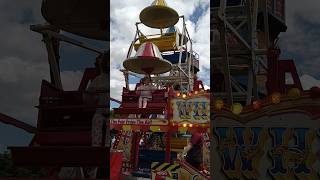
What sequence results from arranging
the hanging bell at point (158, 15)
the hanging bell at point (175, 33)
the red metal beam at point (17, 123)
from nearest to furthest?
1. the red metal beam at point (17, 123)
2. the hanging bell at point (158, 15)
3. the hanging bell at point (175, 33)

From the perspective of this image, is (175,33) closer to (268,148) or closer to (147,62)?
(147,62)

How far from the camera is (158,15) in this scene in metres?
1.78


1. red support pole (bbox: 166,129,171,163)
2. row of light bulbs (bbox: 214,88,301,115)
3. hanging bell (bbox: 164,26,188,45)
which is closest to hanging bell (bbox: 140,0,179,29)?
hanging bell (bbox: 164,26,188,45)

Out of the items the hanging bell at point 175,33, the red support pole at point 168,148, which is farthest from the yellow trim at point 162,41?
the red support pole at point 168,148

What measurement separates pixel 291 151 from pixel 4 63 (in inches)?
40.2

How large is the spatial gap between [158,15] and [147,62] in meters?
0.28

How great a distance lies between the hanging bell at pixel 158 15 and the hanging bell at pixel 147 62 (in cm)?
11

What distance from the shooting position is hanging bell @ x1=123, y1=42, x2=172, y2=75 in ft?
5.91

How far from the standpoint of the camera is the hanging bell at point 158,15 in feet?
5.60

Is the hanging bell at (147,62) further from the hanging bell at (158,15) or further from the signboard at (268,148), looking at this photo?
the signboard at (268,148)

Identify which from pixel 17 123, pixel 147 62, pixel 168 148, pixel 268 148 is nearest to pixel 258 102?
pixel 268 148

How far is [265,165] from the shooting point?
4.36ft

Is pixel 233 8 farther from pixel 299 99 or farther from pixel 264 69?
pixel 299 99

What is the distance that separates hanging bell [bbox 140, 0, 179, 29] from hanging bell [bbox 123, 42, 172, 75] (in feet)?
0.38
